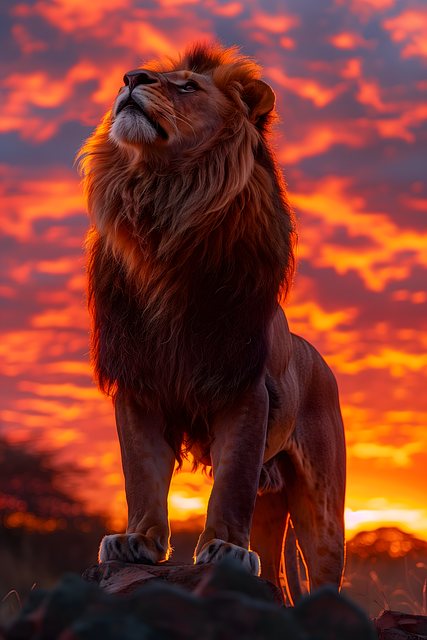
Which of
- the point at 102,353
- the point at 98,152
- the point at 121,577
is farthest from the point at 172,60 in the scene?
the point at 121,577

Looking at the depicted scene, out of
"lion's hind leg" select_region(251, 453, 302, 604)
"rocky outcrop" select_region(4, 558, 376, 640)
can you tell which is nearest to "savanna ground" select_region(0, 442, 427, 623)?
"lion's hind leg" select_region(251, 453, 302, 604)

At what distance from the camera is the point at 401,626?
2592 mm

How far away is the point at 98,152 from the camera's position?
10.5 ft

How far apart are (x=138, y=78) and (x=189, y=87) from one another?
0.27 meters

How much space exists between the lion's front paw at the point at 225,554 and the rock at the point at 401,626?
1.61 feet

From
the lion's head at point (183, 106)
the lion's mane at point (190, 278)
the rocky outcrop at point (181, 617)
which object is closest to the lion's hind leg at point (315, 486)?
the lion's mane at point (190, 278)

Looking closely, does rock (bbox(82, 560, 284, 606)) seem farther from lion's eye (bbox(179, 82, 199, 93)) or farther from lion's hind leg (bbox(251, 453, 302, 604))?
lion's eye (bbox(179, 82, 199, 93))

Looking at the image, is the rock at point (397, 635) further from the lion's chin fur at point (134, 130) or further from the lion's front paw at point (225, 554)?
the lion's chin fur at point (134, 130)

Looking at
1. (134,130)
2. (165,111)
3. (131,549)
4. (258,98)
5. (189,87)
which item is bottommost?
(131,549)

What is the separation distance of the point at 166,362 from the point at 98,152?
3.46 ft

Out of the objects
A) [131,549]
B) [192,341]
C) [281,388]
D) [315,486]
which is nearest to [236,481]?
[131,549]

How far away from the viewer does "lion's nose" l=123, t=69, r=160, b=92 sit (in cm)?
288

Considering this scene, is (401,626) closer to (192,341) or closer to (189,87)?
(192,341)

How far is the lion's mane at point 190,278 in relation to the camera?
285 centimetres
